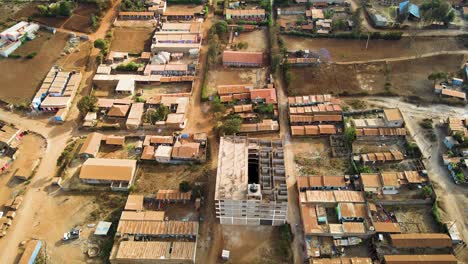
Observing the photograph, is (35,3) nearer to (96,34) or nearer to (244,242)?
(96,34)

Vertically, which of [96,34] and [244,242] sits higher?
[96,34]

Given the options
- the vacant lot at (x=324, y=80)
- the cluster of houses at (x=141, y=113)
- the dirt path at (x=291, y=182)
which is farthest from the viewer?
the vacant lot at (x=324, y=80)

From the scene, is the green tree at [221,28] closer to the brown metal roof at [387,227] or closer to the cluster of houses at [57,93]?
the cluster of houses at [57,93]

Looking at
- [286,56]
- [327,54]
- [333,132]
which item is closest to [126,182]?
[333,132]

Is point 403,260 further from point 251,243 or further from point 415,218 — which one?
point 251,243

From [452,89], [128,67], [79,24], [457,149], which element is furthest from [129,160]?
[452,89]

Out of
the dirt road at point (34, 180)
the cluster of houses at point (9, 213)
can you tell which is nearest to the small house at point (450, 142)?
the dirt road at point (34, 180)
